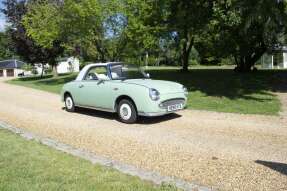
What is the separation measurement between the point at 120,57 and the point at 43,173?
20232 mm

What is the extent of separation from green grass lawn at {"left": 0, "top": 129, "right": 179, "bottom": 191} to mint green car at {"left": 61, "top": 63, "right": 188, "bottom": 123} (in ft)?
10.3

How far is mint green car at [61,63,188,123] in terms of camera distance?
31.4 feet

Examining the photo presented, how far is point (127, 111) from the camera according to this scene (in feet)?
32.9

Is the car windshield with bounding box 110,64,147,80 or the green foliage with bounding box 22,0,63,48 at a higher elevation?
the green foliage with bounding box 22,0,63,48

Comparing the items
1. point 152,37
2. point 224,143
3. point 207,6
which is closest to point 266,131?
point 224,143

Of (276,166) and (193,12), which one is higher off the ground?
(193,12)

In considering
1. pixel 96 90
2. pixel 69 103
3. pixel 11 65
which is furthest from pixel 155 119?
pixel 11 65

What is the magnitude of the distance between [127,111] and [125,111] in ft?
0.23

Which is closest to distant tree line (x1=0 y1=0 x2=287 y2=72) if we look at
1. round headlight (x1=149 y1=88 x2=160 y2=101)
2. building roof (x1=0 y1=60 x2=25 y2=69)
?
round headlight (x1=149 y1=88 x2=160 y2=101)

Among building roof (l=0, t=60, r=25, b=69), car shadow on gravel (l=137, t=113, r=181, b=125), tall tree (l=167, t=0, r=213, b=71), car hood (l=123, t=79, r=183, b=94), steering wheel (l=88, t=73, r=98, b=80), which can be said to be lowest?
car shadow on gravel (l=137, t=113, r=181, b=125)

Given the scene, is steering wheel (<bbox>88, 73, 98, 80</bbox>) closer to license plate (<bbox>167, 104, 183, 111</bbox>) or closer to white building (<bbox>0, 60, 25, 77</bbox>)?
license plate (<bbox>167, 104, 183, 111</bbox>)

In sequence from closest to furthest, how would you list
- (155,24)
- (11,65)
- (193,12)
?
(193,12) < (155,24) < (11,65)

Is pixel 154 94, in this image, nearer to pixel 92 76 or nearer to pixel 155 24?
pixel 92 76

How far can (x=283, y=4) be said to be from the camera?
47.6 ft
